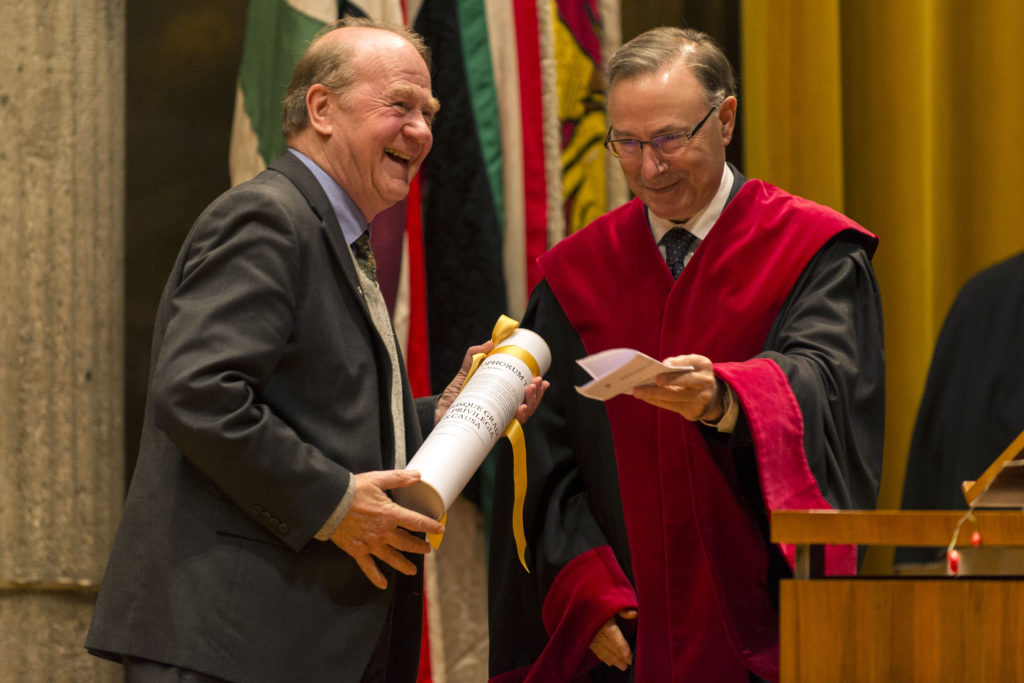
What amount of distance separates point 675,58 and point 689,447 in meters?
0.83

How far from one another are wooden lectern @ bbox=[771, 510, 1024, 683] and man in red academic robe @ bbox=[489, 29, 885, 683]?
0.60 meters

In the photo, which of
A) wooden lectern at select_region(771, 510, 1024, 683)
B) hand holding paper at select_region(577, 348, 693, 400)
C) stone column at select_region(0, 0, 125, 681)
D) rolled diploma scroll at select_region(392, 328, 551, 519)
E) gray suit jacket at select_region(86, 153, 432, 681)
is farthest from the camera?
stone column at select_region(0, 0, 125, 681)

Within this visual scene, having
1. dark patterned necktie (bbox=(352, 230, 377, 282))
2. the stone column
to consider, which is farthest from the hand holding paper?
the stone column

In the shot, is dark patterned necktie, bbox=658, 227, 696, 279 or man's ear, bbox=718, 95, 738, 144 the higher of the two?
man's ear, bbox=718, 95, 738, 144

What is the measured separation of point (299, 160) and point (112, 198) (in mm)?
1300

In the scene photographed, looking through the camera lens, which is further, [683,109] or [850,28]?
[850,28]

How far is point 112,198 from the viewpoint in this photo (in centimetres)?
323

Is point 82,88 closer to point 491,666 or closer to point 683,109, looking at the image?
point 683,109

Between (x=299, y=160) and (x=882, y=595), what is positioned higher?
(x=299, y=160)

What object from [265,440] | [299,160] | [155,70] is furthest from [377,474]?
[155,70]

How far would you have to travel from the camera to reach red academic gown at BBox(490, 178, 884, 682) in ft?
7.11

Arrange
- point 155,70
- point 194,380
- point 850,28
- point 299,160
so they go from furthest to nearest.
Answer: point 850,28 → point 155,70 → point 299,160 → point 194,380

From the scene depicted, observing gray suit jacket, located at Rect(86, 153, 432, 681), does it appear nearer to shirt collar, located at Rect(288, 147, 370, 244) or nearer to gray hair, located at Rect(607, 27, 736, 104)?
shirt collar, located at Rect(288, 147, 370, 244)

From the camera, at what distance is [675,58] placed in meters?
2.47
